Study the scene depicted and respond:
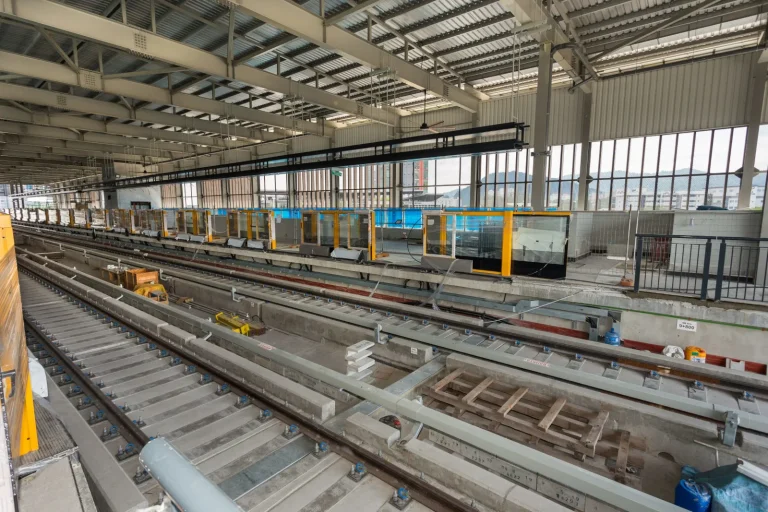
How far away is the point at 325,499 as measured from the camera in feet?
10.4

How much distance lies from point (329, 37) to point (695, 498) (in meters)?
10.9

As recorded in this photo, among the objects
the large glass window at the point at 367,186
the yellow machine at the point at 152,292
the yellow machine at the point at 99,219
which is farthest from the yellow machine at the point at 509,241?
the yellow machine at the point at 99,219

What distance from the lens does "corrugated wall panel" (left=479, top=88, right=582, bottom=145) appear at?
17469mm

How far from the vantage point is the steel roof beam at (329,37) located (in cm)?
796

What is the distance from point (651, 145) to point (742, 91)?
10.4 ft

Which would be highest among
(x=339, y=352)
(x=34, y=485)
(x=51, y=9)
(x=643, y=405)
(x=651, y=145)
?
(x=51, y=9)

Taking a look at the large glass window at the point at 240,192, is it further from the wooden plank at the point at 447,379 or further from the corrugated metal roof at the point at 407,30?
the wooden plank at the point at 447,379

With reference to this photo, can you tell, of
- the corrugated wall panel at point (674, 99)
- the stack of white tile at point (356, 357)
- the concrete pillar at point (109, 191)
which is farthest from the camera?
the concrete pillar at point (109, 191)

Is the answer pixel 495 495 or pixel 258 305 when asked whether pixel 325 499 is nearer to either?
pixel 495 495

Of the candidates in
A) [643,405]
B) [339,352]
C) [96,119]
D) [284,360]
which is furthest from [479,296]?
[96,119]

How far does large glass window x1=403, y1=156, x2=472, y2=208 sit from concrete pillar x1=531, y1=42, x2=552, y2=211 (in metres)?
9.39

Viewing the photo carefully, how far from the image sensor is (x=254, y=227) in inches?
613

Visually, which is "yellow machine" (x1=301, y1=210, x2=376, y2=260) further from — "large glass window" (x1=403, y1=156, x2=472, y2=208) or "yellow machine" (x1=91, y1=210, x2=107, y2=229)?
"yellow machine" (x1=91, y1=210, x2=107, y2=229)

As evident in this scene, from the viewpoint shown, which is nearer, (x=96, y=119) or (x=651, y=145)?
(x=651, y=145)
